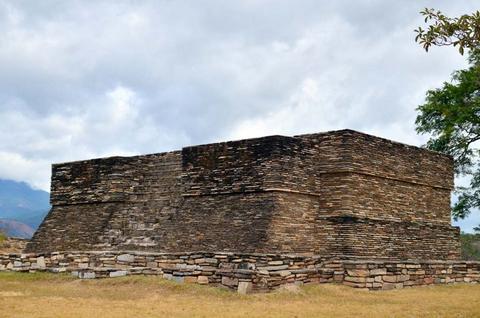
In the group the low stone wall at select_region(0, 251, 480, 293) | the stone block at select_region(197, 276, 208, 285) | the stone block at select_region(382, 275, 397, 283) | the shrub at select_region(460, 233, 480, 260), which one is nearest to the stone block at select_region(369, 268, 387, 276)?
the low stone wall at select_region(0, 251, 480, 293)

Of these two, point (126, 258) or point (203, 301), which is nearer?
point (203, 301)

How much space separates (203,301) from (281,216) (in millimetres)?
5723

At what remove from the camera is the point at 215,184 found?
20828mm

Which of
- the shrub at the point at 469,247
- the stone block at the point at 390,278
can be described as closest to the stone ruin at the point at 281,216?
the stone block at the point at 390,278

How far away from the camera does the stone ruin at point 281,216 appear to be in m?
17.8

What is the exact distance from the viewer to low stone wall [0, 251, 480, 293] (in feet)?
50.1

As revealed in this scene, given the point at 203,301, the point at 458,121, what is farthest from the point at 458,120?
the point at 203,301

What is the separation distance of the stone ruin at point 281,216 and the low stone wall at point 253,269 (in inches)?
1.3

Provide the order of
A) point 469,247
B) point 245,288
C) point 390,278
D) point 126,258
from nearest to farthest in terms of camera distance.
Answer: point 245,288
point 390,278
point 126,258
point 469,247

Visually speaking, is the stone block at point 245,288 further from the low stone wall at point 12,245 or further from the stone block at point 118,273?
the low stone wall at point 12,245

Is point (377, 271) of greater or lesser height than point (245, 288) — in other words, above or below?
above

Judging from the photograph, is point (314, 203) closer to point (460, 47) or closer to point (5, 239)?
point (460, 47)

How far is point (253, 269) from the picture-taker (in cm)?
1568

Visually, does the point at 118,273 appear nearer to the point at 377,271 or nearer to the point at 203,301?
the point at 203,301
